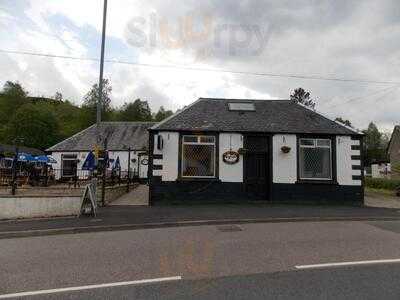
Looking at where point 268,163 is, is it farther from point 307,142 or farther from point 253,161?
point 307,142

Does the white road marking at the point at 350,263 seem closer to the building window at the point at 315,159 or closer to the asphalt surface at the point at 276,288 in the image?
the asphalt surface at the point at 276,288

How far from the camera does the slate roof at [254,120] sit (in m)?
18.6

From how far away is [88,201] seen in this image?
1435 cm

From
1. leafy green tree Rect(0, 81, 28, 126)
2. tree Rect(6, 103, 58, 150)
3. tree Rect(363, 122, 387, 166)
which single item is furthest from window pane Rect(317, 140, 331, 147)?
tree Rect(363, 122, 387, 166)

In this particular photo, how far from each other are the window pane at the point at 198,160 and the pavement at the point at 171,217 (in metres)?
1.93

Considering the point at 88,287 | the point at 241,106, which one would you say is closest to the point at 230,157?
the point at 241,106

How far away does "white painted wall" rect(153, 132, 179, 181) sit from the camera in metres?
18.0

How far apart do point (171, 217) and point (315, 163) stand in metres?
8.25

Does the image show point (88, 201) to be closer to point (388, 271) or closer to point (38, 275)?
point (38, 275)

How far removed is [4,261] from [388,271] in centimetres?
669

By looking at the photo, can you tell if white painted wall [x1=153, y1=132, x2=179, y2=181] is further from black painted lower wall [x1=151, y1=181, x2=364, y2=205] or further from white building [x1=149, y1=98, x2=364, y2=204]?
black painted lower wall [x1=151, y1=181, x2=364, y2=205]

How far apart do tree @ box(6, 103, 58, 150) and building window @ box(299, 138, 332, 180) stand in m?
43.2

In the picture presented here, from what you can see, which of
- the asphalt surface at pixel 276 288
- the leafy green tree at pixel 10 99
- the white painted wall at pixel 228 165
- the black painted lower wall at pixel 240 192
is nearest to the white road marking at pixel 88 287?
the asphalt surface at pixel 276 288

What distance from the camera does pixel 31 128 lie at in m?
54.4
